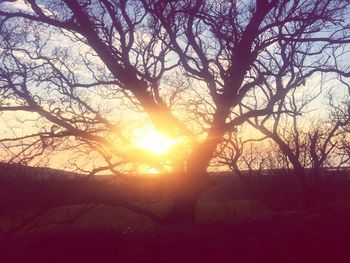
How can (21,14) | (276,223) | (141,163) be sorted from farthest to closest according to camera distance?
(141,163) → (21,14) → (276,223)

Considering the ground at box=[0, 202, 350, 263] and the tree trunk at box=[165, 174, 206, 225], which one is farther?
the tree trunk at box=[165, 174, 206, 225]

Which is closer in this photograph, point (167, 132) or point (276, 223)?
point (276, 223)

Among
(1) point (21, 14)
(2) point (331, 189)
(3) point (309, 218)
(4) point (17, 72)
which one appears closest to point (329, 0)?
(3) point (309, 218)

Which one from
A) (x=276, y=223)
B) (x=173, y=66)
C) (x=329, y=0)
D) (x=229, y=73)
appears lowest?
(x=276, y=223)

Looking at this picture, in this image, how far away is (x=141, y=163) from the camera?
1149 centimetres

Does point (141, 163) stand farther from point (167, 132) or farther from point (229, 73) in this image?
point (229, 73)

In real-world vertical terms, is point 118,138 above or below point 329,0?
below

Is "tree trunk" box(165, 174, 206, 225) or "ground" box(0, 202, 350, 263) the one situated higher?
"tree trunk" box(165, 174, 206, 225)

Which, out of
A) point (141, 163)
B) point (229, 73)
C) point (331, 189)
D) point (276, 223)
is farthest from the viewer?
point (331, 189)

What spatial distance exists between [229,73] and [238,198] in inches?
854

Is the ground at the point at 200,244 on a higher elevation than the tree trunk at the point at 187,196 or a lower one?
lower

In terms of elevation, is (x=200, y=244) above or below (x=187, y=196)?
below

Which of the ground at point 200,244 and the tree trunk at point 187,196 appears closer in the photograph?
the ground at point 200,244

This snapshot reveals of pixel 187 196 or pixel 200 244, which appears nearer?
pixel 200 244
